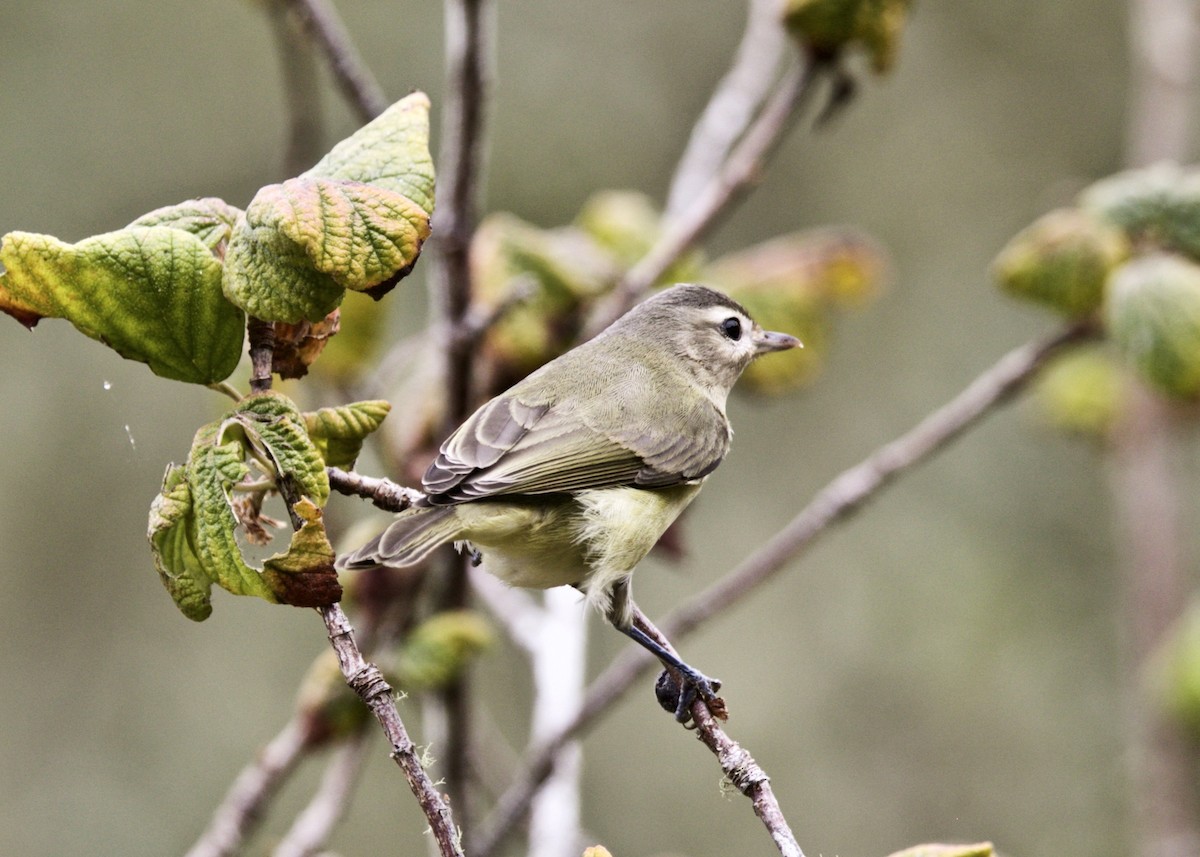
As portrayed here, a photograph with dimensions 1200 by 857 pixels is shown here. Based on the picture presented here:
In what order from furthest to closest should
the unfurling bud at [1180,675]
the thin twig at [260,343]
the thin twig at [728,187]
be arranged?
the unfurling bud at [1180,675]
the thin twig at [728,187]
the thin twig at [260,343]

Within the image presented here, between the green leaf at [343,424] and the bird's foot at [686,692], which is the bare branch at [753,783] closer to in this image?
the bird's foot at [686,692]

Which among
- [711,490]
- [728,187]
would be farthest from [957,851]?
[711,490]

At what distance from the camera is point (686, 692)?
2.14 m

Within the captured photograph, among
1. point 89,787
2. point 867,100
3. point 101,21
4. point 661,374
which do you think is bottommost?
point 661,374

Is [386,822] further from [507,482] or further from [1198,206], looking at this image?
[1198,206]

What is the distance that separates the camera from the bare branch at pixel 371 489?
5.55 feet

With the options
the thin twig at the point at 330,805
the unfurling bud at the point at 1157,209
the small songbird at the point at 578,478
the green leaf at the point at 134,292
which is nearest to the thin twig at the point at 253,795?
the thin twig at the point at 330,805

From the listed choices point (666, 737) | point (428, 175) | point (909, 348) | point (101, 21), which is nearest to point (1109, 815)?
point (666, 737)

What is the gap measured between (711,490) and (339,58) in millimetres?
5509

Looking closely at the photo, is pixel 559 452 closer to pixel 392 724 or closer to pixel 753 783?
pixel 753 783

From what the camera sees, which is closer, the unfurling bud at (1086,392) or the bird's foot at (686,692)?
the bird's foot at (686,692)

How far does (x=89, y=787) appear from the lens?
23.3 feet

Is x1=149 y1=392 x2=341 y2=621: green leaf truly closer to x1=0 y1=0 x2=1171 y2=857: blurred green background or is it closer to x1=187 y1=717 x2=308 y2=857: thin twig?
x1=187 y1=717 x2=308 y2=857: thin twig

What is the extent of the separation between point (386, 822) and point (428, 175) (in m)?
6.18
